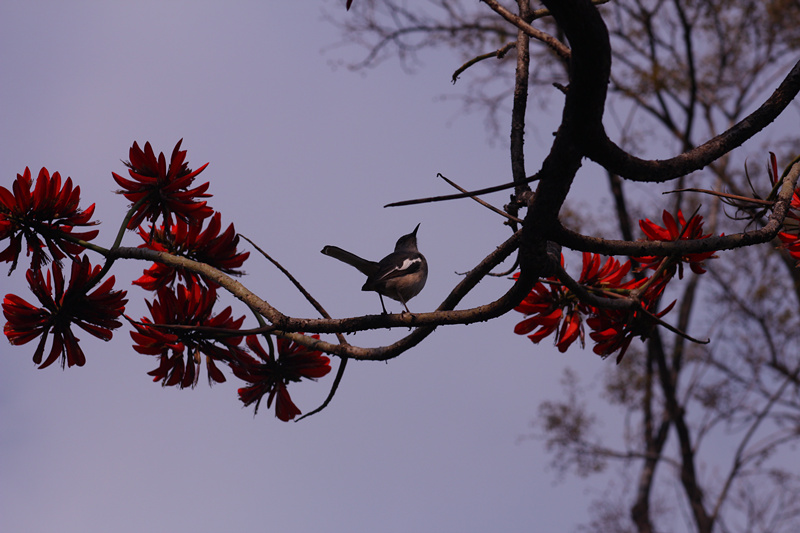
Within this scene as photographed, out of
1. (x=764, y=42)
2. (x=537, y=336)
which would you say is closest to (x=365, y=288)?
(x=537, y=336)

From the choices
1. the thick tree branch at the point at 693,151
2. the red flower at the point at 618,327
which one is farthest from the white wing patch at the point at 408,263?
the thick tree branch at the point at 693,151

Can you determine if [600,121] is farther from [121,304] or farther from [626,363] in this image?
[626,363]

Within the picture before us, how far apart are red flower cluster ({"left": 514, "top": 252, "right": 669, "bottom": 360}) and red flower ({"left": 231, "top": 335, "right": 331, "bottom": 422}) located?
1.73 feet

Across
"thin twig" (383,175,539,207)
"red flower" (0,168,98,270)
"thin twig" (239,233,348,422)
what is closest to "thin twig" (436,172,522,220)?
"thin twig" (383,175,539,207)

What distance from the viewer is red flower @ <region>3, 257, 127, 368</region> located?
1767 mm

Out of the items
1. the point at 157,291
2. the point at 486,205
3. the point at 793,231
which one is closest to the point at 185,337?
the point at 157,291

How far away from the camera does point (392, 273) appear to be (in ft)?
9.24

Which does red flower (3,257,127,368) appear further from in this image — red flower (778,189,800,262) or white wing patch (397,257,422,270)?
red flower (778,189,800,262)

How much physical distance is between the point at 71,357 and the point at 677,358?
11.3 meters

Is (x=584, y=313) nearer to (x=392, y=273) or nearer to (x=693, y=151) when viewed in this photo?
(x=693, y=151)

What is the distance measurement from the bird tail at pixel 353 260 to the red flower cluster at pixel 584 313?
1.00 m

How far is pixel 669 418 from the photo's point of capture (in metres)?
11.3

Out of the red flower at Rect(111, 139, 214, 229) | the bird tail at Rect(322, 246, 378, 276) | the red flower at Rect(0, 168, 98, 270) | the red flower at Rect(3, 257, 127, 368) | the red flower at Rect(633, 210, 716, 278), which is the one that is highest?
the bird tail at Rect(322, 246, 378, 276)

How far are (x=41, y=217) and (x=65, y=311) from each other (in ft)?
0.77
